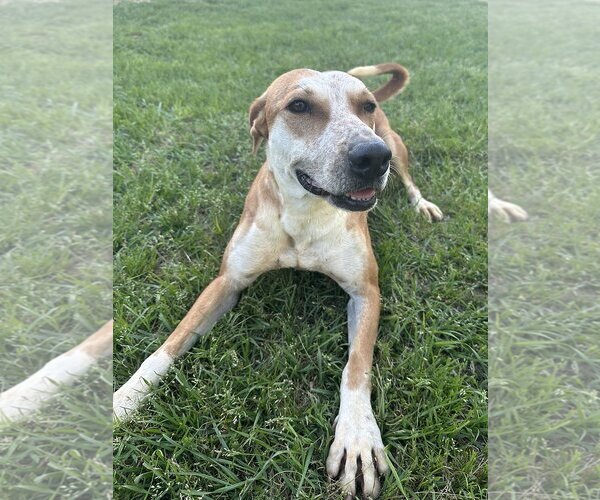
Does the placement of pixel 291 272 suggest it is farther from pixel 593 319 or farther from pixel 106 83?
pixel 106 83

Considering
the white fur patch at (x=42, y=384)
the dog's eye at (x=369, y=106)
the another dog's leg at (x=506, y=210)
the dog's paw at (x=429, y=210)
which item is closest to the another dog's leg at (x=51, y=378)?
the white fur patch at (x=42, y=384)

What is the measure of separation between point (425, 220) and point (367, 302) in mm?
1204

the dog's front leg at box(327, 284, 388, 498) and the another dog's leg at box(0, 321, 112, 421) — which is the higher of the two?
the another dog's leg at box(0, 321, 112, 421)

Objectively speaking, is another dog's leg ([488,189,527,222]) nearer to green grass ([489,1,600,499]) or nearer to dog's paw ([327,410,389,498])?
green grass ([489,1,600,499])

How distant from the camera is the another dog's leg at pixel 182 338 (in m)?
2.21

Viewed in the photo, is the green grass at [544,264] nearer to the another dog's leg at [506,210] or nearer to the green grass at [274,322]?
the another dog's leg at [506,210]

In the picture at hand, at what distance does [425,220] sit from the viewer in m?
3.61

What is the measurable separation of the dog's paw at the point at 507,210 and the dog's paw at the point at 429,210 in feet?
2.67

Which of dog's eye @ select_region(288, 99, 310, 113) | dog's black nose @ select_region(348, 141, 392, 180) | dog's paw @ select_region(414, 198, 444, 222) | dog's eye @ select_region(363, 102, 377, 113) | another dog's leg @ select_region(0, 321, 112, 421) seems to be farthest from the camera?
dog's paw @ select_region(414, 198, 444, 222)

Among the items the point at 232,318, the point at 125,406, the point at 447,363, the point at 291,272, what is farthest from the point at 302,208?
the point at 125,406

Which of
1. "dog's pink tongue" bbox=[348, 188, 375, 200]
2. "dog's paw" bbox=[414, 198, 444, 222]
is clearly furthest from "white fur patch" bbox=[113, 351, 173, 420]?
"dog's paw" bbox=[414, 198, 444, 222]

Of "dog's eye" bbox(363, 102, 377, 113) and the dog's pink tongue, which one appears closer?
the dog's pink tongue

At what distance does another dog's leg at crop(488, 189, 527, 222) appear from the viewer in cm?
235

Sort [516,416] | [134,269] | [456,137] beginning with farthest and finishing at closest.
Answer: [456,137] → [134,269] → [516,416]
